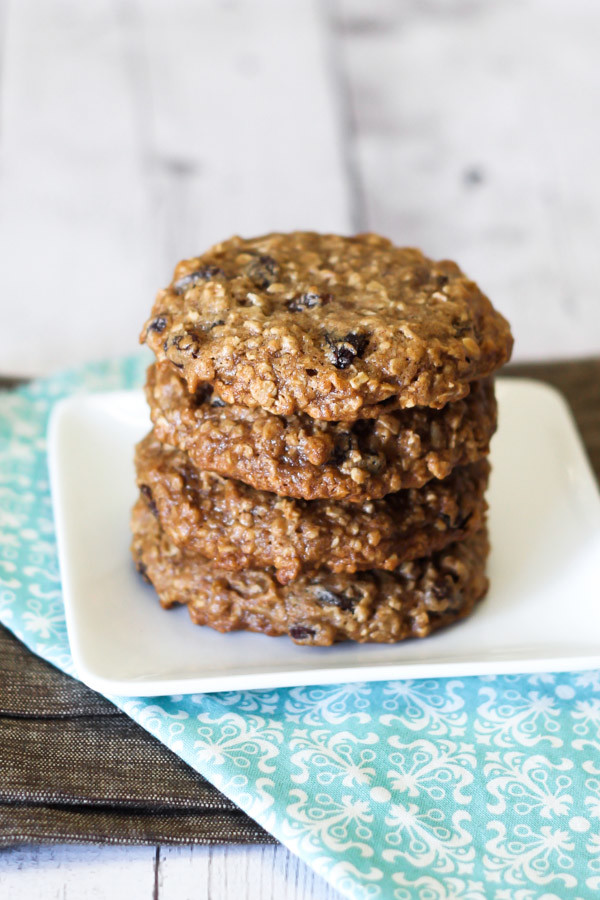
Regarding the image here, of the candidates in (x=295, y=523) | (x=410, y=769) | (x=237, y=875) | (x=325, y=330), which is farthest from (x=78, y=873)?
(x=325, y=330)

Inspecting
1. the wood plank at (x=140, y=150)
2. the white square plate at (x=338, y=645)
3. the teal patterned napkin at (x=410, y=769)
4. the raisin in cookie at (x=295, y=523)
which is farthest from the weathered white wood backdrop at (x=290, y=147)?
the teal patterned napkin at (x=410, y=769)

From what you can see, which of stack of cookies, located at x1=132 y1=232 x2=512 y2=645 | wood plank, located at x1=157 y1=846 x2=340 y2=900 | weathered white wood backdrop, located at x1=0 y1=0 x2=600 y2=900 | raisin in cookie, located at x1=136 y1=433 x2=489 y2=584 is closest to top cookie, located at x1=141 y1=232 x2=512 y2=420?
stack of cookies, located at x1=132 y1=232 x2=512 y2=645

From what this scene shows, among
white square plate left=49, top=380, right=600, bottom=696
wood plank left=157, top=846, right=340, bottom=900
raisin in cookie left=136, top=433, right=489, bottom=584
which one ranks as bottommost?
wood plank left=157, top=846, right=340, bottom=900

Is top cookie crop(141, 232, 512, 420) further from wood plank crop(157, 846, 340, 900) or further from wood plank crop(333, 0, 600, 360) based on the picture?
wood plank crop(333, 0, 600, 360)

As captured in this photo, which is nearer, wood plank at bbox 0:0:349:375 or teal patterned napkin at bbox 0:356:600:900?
teal patterned napkin at bbox 0:356:600:900

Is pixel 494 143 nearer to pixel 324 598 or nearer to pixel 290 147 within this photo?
pixel 290 147
